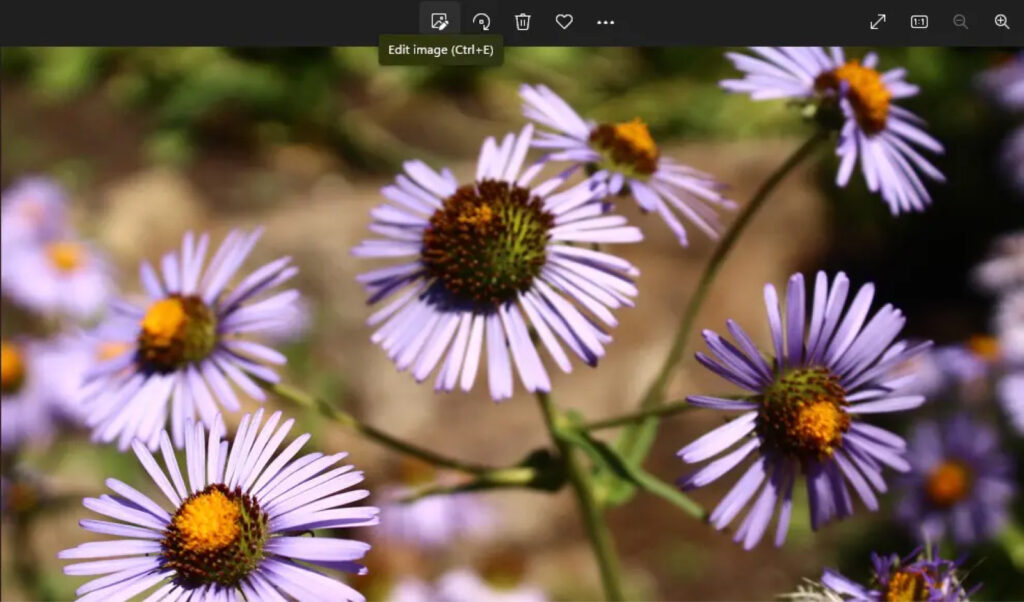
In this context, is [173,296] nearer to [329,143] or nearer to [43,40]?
[43,40]

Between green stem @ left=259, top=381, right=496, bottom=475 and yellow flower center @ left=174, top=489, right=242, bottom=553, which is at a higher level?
green stem @ left=259, top=381, right=496, bottom=475

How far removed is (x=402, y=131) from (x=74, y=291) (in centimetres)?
162

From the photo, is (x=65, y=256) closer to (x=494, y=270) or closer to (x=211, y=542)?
(x=494, y=270)

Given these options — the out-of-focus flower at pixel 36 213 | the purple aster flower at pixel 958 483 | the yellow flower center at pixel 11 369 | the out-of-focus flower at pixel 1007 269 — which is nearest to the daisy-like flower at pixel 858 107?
the purple aster flower at pixel 958 483

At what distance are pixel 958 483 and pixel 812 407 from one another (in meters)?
1.27

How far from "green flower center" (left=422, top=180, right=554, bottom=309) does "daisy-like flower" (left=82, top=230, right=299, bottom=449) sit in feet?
0.49

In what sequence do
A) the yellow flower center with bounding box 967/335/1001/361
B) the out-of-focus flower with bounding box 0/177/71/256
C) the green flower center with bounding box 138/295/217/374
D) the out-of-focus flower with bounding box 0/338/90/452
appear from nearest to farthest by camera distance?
the green flower center with bounding box 138/295/217/374, the out-of-focus flower with bounding box 0/338/90/452, the yellow flower center with bounding box 967/335/1001/361, the out-of-focus flower with bounding box 0/177/71/256

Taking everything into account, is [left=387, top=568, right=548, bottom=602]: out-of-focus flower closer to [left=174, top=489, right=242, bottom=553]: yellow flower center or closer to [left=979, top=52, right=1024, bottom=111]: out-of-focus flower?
[left=174, top=489, right=242, bottom=553]: yellow flower center

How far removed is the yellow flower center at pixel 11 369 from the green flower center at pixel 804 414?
4.67ft

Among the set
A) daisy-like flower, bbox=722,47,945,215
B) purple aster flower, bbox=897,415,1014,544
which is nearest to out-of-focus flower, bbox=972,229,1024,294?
purple aster flower, bbox=897,415,1014,544

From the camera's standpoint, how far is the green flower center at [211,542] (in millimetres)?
677

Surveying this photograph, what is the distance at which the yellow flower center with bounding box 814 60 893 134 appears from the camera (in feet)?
3.22

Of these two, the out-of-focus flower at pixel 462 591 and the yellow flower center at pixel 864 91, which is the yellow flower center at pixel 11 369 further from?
the yellow flower center at pixel 864 91

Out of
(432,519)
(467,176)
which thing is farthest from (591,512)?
(467,176)
